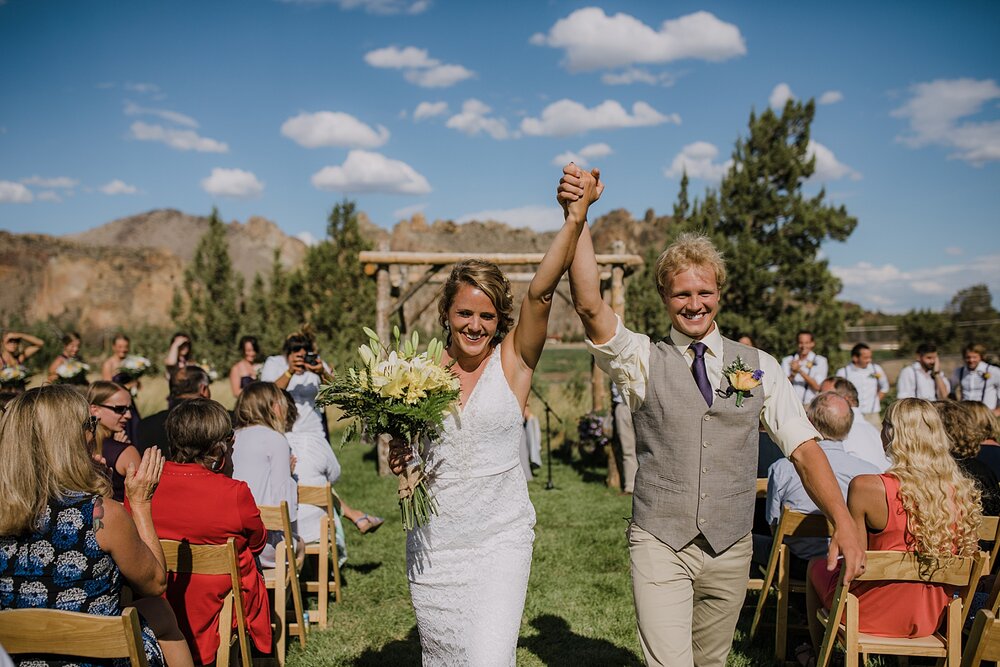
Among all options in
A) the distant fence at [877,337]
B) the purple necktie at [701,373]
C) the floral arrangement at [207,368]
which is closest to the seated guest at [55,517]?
the purple necktie at [701,373]

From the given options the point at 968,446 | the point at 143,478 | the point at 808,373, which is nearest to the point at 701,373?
the point at 143,478

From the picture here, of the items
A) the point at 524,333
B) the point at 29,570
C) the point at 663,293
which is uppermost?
the point at 663,293

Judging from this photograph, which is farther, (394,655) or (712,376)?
(394,655)

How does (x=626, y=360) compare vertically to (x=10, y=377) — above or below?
above

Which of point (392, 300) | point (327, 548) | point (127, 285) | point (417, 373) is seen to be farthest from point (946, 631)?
point (127, 285)

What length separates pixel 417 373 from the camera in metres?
2.59

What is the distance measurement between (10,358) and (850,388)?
32.3 ft

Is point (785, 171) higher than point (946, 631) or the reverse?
higher

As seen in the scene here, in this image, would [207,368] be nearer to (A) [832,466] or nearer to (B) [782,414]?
(A) [832,466]

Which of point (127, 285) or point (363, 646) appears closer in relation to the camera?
point (363, 646)

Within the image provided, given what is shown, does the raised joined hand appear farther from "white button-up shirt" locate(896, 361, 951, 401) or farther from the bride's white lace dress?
"white button-up shirt" locate(896, 361, 951, 401)

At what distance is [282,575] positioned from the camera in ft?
14.5

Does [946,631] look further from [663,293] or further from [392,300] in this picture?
[392,300]

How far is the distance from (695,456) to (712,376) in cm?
35
